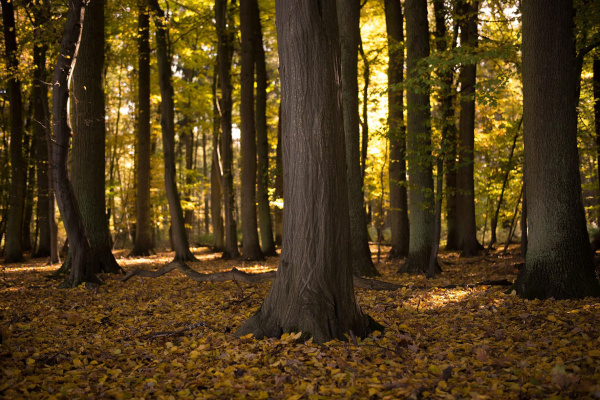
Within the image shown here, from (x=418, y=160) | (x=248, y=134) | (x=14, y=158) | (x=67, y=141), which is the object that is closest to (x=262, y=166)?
(x=248, y=134)

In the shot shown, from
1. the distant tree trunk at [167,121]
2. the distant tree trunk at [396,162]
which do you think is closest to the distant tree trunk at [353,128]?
the distant tree trunk at [396,162]

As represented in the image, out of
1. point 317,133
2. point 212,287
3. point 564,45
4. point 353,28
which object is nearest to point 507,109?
point 353,28

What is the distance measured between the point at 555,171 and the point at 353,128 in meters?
4.43

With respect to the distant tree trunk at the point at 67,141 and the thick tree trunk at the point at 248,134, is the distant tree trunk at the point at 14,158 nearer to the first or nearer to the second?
the thick tree trunk at the point at 248,134

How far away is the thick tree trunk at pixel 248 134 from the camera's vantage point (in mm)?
14515

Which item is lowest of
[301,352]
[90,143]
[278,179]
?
[301,352]

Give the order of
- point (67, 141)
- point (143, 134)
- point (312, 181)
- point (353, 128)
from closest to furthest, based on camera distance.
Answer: point (312, 181)
point (67, 141)
point (353, 128)
point (143, 134)

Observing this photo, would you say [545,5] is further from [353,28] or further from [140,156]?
[140,156]

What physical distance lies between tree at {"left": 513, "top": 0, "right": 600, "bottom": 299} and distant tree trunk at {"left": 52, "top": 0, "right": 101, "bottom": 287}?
26.2 feet

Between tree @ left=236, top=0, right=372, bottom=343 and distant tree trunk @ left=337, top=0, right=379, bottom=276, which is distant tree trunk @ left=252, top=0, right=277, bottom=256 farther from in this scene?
tree @ left=236, top=0, right=372, bottom=343

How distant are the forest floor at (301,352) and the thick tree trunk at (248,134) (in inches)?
286

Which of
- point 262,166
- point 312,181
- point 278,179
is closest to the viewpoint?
point 312,181

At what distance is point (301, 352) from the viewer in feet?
15.4

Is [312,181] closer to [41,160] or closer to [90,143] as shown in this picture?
[90,143]
